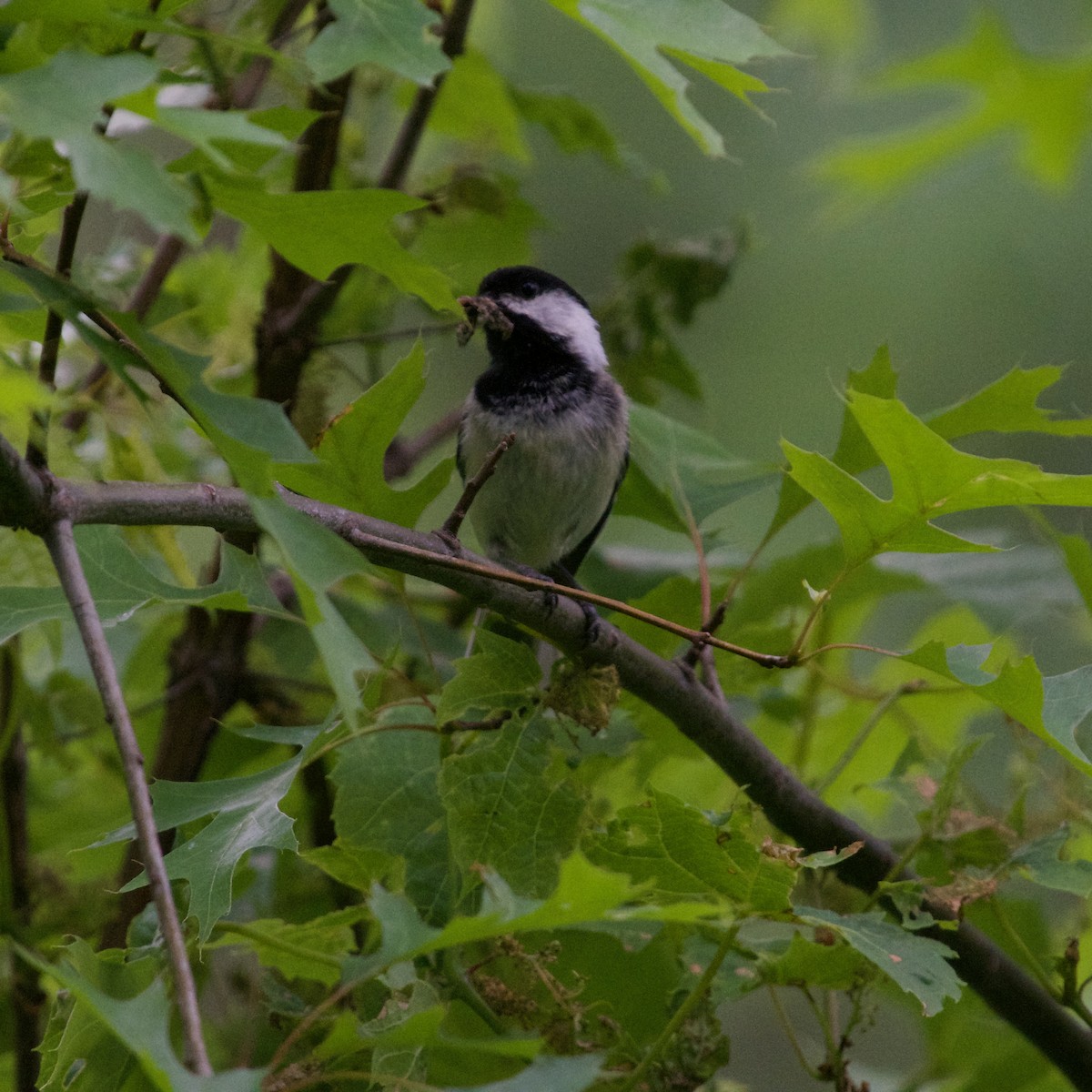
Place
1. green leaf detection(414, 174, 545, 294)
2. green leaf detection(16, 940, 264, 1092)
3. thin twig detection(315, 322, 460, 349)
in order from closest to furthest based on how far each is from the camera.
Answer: green leaf detection(16, 940, 264, 1092) → thin twig detection(315, 322, 460, 349) → green leaf detection(414, 174, 545, 294)

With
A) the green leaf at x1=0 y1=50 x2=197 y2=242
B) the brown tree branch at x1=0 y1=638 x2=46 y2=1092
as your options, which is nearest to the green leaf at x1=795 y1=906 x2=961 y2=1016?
the green leaf at x1=0 y1=50 x2=197 y2=242

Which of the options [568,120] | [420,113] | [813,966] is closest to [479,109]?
[568,120]

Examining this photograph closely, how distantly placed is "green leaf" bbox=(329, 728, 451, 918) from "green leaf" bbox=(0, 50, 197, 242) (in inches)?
27.5

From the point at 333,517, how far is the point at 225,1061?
0.87 m

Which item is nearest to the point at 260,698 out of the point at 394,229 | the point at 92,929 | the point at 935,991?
the point at 92,929

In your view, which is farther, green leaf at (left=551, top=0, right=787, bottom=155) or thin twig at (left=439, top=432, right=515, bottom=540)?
thin twig at (left=439, top=432, right=515, bottom=540)

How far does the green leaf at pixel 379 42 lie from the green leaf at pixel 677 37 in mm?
151

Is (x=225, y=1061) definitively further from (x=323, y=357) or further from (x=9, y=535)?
(x=323, y=357)

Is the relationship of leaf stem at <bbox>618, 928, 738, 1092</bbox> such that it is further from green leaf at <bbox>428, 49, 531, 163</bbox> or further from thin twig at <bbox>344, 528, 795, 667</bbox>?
green leaf at <bbox>428, 49, 531, 163</bbox>

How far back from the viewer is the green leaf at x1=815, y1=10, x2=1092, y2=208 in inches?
54.7

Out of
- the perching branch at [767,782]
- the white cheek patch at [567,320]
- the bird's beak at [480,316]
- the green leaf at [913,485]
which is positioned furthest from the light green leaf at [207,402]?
the white cheek patch at [567,320]

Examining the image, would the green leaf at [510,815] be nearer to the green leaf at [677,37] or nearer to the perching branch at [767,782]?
the perching branch at [767,782]

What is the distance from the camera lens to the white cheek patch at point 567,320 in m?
2.38

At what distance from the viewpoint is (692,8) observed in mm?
1089
